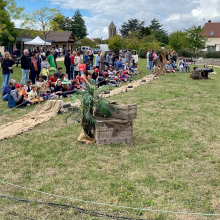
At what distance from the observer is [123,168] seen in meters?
4.87

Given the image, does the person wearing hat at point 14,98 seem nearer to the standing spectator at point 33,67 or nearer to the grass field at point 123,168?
the grass field at point 123,168

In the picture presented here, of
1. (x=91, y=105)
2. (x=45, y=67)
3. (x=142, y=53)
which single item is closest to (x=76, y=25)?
(x=142, y=53)

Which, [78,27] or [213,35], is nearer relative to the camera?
[213,35]

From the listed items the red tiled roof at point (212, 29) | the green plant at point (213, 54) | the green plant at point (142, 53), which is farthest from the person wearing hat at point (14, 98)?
the red tiled roof at point (212, 29)

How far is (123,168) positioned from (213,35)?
5868 cm

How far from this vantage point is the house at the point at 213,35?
184 feet

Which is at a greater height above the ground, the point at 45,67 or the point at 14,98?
the point at 45,67

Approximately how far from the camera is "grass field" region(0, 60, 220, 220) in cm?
382

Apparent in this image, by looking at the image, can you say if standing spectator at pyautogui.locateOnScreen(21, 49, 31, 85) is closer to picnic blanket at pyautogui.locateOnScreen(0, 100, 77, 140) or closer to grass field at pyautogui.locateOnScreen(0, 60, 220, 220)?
picnic blanket at pyautogui.locateOnScreen(0, 100, 77, 140)

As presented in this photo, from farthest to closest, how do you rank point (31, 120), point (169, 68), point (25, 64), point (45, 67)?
point (169, 68) → point (45, 67) → point (25, 64) → point (31, 120)

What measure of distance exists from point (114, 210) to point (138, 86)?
34.9 ft

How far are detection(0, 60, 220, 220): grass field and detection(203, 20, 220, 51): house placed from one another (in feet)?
172

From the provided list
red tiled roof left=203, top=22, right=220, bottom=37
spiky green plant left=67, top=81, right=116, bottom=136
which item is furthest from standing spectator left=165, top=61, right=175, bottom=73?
red tiled roof left=203, top=22, right=220, bottom=37

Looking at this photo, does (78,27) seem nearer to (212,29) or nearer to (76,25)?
(76,25)
